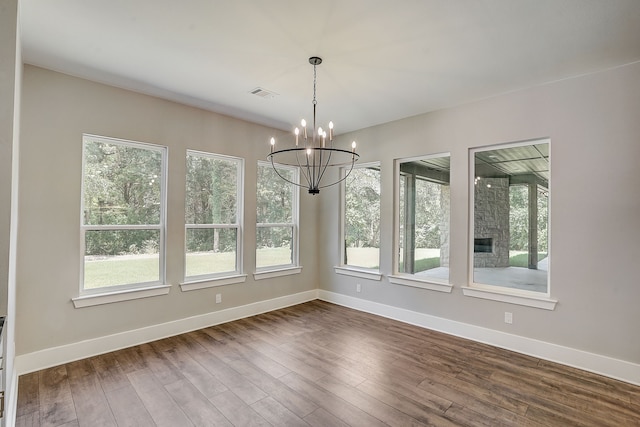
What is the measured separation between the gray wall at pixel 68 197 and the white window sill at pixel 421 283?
2739mm

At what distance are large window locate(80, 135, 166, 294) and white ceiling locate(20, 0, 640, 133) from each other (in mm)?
751

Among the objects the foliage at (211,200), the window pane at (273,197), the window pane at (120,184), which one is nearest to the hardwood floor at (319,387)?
the foliage at (211,200)

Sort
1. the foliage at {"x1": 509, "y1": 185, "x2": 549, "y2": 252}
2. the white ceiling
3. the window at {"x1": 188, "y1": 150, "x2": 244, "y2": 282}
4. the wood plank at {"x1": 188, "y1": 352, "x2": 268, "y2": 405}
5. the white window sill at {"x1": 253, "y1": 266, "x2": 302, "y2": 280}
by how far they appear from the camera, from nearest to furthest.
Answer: the white ceiling, the wood plank at {"x1": 188, "y1": 352, "x2": 268, "y2": 405}, the foliage at {"x1": 509, "y1": 185, "x2": 549, "y2": 252}, the window at {"x1": 188, "y1": 150, "x2": 244, "y2": 282}, the white window sill at {"x1": 253, "y1": 266, "x2": 302, "y2": 280}

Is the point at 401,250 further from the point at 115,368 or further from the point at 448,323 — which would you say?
the point at 115,368

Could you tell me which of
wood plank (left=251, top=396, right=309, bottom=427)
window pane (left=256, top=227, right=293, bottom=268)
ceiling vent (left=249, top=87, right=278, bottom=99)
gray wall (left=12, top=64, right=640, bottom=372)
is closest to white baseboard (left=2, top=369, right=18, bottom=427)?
gray wall (left=12, top=64, right=640, bottom=372)

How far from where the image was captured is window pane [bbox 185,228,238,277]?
4055 mm

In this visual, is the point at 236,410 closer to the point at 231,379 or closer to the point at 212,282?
the point at 231,379

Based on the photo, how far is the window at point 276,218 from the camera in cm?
481

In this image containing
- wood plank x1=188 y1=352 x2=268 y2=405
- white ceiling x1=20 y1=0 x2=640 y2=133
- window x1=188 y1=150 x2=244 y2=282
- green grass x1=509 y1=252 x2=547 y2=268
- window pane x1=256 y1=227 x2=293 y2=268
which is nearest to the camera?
white ceiling x1=20 y1=0 x2=640 y2=133

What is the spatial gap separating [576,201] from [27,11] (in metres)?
4.85

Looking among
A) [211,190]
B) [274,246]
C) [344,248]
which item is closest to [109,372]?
[211,190]

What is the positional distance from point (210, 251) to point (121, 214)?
116 cm

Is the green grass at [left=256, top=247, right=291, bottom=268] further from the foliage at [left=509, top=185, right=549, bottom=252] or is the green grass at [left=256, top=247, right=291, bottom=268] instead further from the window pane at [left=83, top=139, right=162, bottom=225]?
the foliage at [left=509, top=185, right=549, bottom=252]

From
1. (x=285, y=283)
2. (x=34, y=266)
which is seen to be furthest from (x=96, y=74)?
(x=285, y=283)
